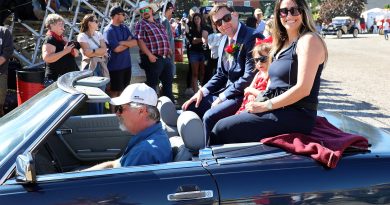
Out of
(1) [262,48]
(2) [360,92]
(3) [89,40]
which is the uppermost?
(1) [262,48]

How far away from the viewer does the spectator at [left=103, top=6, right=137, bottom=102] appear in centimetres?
700

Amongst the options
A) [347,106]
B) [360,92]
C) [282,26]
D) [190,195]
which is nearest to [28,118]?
[190,195]

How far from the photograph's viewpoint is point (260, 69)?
12.9 ft

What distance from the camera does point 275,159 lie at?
259cm

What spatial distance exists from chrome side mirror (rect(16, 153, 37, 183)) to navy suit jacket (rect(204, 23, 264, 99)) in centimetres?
209

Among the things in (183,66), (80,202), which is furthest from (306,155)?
(183,66)

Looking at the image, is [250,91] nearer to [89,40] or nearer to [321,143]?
[321,143]

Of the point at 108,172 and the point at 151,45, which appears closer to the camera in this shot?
the point at 108,172

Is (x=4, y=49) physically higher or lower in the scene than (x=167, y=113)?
higher

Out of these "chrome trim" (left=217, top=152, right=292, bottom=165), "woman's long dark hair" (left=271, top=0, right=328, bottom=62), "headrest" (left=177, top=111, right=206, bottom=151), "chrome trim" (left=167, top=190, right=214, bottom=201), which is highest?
"woman's long dark hair" (left=271, top=0, right=328, bottom=62)

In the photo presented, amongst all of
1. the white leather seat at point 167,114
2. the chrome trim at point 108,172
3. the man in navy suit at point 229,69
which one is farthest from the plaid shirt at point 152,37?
the chrome trim at point 108,172

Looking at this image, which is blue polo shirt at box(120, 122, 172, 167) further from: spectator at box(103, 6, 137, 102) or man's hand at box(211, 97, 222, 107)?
spectator at box(103, 6, 137, 102)

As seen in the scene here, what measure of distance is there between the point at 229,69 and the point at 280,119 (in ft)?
4.96

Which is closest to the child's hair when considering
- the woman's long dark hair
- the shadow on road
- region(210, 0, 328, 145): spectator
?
the woman's long dark hair
